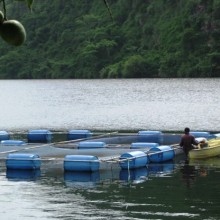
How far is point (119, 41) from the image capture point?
136 m

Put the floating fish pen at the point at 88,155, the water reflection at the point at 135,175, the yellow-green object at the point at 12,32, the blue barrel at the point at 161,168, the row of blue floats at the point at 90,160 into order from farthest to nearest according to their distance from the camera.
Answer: the blue barrel at the point at 161,168
the floating fish pen at the point at 88,155
the row of blue floats at the point at 90,160
the water reflection at the point at 135,175
the yellow-green object at the point at 12,32

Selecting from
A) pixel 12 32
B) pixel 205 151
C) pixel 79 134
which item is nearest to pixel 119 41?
pixel 79 134

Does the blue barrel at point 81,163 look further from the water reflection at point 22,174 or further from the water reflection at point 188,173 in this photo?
the water reflection at point 188,173

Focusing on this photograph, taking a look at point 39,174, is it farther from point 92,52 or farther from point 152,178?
point 92,52

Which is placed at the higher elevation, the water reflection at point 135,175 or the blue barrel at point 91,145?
the blue barrel at point 91,145

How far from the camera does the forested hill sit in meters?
119

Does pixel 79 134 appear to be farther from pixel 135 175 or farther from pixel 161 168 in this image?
pixel 135 175

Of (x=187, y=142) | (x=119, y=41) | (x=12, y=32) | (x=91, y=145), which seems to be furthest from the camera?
(x=119, y=41)

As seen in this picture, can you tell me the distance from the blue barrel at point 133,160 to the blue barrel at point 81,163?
3.63 feet

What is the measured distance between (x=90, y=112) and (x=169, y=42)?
61.2m

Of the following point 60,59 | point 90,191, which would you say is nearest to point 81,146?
point 90,191

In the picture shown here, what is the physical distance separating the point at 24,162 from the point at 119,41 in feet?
363

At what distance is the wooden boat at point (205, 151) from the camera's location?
94.7 feet

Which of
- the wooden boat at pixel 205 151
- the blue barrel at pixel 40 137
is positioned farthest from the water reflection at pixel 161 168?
the blue barrel at pixel 40 137
